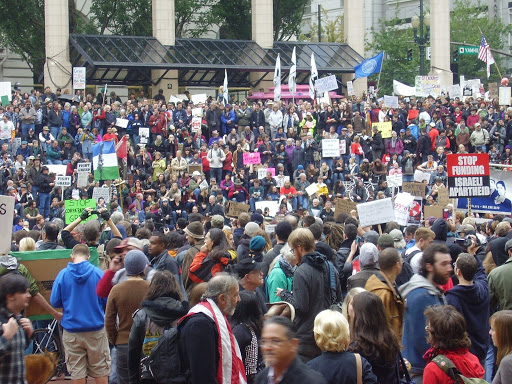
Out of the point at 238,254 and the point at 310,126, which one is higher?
the point at 310,126

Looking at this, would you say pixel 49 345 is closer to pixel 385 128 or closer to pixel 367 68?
pixel 385 128

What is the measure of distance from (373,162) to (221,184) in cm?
512

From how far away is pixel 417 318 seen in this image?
6.95 meters

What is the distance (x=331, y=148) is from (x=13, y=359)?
23.5 metres

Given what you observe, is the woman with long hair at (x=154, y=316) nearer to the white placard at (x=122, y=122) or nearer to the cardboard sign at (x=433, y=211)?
the cardboard sign at (x=433, y=211)

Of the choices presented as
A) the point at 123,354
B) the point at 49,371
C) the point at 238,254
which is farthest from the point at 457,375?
the point at 238,254

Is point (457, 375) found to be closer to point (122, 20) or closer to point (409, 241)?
point (409, 241)

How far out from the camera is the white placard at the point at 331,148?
2869cm

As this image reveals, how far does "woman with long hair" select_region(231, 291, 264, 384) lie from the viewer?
6.46m

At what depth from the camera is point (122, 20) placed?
143 ft

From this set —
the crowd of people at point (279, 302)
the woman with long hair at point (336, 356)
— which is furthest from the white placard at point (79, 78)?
the woman with long hair at point (336, 356)

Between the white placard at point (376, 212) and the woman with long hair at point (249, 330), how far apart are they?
18.7 feet

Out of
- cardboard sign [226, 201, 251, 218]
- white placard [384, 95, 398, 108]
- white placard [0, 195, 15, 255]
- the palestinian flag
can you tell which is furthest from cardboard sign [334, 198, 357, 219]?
white placard [384, 95, 398, 108]

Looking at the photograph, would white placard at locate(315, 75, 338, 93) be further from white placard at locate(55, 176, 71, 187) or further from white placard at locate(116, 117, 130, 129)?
white placard at locate(55, 176, 71, 187)
